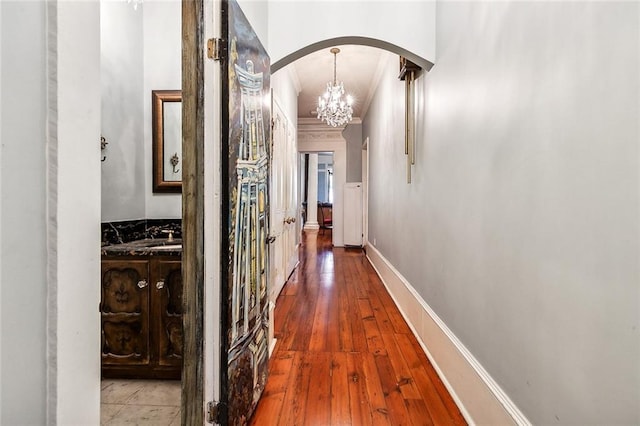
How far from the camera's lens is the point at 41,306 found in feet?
1.96

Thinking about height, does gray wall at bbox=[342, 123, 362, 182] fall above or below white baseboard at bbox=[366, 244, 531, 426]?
above

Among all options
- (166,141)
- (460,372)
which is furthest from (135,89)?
(460,372)

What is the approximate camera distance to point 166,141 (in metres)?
2.53

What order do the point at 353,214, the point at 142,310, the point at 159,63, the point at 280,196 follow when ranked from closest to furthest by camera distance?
1. the point at 142,310
2. the point at 159,63
3. the point at 280,196
4. the point at 353,214

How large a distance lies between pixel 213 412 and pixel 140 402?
33.6 inches

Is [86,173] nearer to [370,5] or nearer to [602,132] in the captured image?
[602,132]

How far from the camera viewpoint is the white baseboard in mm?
1345

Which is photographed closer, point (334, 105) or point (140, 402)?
point (140, 402)

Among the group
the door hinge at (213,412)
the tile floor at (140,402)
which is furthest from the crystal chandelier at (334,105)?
the door hinge at (213,412)

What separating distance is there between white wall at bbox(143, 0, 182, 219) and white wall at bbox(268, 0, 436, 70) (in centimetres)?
80

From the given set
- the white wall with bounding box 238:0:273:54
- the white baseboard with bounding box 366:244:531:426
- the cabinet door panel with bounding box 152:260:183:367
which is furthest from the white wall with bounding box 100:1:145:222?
the white baseboard with bounding box 366:244:531:426

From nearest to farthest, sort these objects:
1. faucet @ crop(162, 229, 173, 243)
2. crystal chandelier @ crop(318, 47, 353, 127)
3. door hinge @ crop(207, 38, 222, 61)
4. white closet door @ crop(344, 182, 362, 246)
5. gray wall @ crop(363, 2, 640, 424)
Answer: gray wall @ crop(363, 2, 640, 424)
door hinge @ crop(207, 38, 222, 61)
faucet @ crop(162, 229, 173, 243)
crystal chandelier @ crop(318, 47, 353, 127)
white closet door @ crop(344, 182, 362, 246)

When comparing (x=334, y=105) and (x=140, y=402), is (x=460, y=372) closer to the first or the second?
(x=140, y=402)

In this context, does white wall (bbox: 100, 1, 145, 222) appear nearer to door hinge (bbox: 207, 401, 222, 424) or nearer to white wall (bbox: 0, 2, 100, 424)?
door hinge (bbox: 207, 401, 222, 424)
